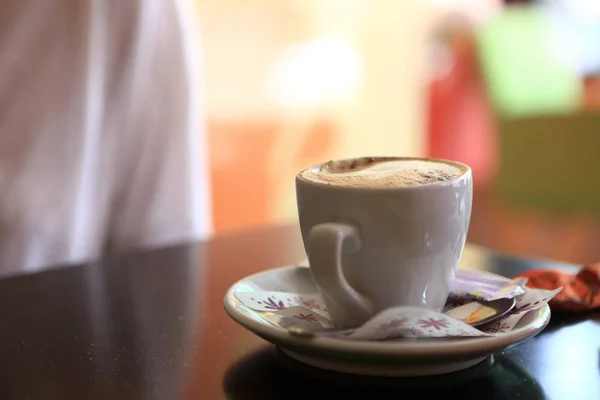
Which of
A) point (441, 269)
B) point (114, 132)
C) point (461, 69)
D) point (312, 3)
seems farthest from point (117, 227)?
point (461, 69)

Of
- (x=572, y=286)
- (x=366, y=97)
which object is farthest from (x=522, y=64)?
(x=572, y=286)

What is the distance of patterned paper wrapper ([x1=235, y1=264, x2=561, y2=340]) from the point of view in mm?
382

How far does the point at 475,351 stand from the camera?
37 cm

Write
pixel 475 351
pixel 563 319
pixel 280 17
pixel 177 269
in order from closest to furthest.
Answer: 1. pixel 475 351
2. pixel 563 319
3. pixel 177 269
4. pixel 280 17

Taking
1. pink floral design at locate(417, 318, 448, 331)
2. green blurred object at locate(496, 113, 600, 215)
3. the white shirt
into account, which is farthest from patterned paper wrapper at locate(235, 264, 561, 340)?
green blurred object at locate(496, 113, 600, 215)

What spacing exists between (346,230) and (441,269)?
74 millimetres


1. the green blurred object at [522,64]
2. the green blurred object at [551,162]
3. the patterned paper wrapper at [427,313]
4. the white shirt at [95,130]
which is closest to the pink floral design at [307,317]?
the patterned paper wrapper at [427,313]

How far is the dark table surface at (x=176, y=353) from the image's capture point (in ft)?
1.24

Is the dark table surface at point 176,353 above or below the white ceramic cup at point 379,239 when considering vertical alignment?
below

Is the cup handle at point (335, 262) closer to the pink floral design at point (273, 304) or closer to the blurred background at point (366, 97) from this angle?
the pink floral design at point (273, 304)

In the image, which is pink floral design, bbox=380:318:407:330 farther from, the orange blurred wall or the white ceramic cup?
the orange blurred wall

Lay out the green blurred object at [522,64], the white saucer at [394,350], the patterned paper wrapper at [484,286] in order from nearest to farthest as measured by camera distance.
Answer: the white saucer at [394,350] → the patterned paper wrapper at [484,286] → the green blurred object at [522,64]

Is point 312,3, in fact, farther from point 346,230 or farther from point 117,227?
point 346,230

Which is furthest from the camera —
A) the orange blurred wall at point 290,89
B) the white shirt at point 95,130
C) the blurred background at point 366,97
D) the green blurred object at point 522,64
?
the orange blurred wall at point 290,89
